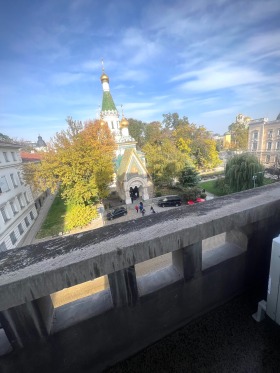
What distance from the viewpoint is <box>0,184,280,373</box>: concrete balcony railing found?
155cm

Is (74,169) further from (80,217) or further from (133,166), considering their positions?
Result: (133,166)

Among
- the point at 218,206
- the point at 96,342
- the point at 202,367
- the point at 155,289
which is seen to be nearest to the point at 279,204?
the point at 218,206

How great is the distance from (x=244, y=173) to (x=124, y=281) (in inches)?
927

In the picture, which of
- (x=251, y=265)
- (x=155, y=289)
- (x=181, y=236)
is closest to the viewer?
(x=181, y=236)

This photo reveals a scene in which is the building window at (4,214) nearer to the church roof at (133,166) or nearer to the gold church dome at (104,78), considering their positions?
the church roof at (133,166)

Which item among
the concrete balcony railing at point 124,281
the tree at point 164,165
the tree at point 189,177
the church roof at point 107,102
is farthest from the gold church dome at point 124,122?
the concrete balcony railing at point 124,281

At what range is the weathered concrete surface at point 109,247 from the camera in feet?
4.68

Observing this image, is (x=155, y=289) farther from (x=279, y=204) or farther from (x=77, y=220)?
(x=77, y=220)

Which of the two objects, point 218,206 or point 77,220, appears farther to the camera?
point 77,220

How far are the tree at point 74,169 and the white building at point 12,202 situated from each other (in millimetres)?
1508

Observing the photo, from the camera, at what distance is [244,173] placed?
21906 mm

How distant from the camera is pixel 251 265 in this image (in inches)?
103

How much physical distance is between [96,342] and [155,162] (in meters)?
26.2

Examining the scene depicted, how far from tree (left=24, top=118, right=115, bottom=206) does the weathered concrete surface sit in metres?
16.0
